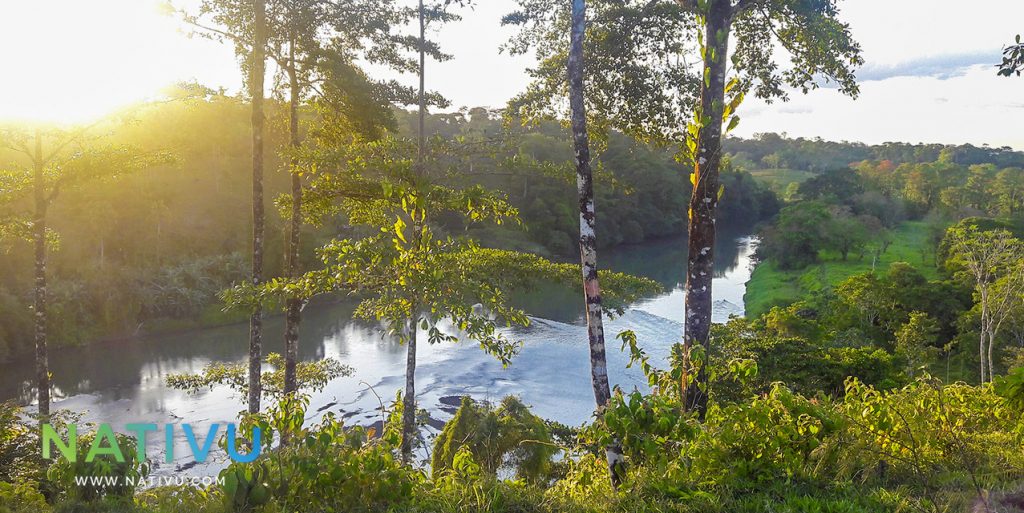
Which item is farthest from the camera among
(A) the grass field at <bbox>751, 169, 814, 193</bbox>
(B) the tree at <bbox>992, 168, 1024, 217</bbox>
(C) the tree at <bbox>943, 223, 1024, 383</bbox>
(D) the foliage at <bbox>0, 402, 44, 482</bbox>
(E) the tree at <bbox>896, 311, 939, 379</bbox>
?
(A) the grass field at <bbox>751, 169, 814, 193</bbox>

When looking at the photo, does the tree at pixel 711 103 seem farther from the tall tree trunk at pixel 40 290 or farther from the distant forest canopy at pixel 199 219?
the tall tree trunk at pixel 40 290

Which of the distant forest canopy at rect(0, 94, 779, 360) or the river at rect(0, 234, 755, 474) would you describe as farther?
the distant forest canopy at rect(0, 94, 779, 360)

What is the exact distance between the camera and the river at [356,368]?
53.2 feet

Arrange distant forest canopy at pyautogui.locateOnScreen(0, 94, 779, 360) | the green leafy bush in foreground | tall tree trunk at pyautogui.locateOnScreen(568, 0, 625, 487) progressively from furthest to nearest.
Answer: distant forest canopy at pyautogui.locateOnScreen(0, 94, 779, 360) < tall tree trunk at pyautogui.locateOnScreen(568, 0, 625, 487) < the green leafy bush in foreground

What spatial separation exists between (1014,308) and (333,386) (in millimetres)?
20529

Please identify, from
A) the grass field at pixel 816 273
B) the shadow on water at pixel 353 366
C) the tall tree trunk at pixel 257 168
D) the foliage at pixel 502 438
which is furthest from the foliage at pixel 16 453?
the grass field at pixel 816 273

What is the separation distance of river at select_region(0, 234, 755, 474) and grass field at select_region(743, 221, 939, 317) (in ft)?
9.75

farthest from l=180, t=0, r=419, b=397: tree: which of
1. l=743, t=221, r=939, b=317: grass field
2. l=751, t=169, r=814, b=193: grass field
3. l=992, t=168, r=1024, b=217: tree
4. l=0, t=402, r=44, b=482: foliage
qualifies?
l=751, t=169, r=814, b=193: grass field

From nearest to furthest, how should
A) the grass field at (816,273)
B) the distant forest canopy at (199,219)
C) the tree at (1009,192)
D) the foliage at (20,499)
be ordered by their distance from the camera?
the foliage at (20,499) → the distant forest canopy at (199,219) → the grass field at (816,273) → the tree at (1009,192)

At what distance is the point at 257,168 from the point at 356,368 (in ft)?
39.7

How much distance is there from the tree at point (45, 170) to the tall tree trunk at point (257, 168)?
3.02m

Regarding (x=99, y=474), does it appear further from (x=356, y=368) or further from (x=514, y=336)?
(x=514, y=336)

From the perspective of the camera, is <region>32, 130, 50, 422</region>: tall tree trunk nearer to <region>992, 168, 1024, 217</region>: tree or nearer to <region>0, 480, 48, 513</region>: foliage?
<region>0, 480, 48, 513</region>: foliage

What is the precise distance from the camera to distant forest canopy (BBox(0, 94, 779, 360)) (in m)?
22.1
